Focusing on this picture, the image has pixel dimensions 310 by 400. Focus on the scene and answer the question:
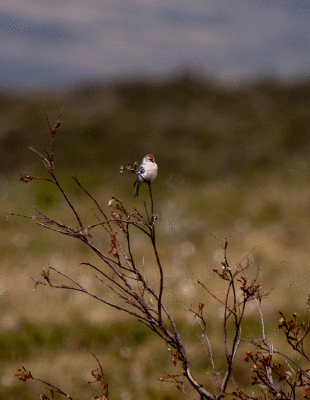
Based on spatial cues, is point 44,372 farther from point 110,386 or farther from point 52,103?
point 52,103

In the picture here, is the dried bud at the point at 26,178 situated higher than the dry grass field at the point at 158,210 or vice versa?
the dry grass field at the point at 158,210

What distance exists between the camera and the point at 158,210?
1508 cm

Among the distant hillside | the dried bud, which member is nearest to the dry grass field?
the distant hillside

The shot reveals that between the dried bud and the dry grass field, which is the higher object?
the dry grass field

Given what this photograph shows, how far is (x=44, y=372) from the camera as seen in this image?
5859 millimetres

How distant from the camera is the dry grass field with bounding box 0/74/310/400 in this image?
20.9 feet

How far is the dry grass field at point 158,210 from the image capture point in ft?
A: 20.9

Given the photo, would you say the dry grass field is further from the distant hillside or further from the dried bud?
the dried bud

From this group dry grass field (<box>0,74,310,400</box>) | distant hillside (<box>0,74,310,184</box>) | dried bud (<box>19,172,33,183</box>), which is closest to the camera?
dried bud (<box>19,172,33,183</box>)

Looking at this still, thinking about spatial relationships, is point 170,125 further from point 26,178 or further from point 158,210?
point 26,178

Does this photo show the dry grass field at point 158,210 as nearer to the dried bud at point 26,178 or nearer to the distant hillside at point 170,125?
the distant hillside at point 170,125

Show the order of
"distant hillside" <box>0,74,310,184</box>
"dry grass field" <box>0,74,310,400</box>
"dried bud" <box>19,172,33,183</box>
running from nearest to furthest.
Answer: "dried bud" <box>19,172,33,183</box>, "dry grass field" <box>0,74,310,400</box>, "distant hillside" <box>0,74,310,184</box>

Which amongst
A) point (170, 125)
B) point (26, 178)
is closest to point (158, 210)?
point (170, 125)

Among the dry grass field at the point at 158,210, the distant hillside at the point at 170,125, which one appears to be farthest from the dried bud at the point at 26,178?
the distant hillside at the point at 170,125
